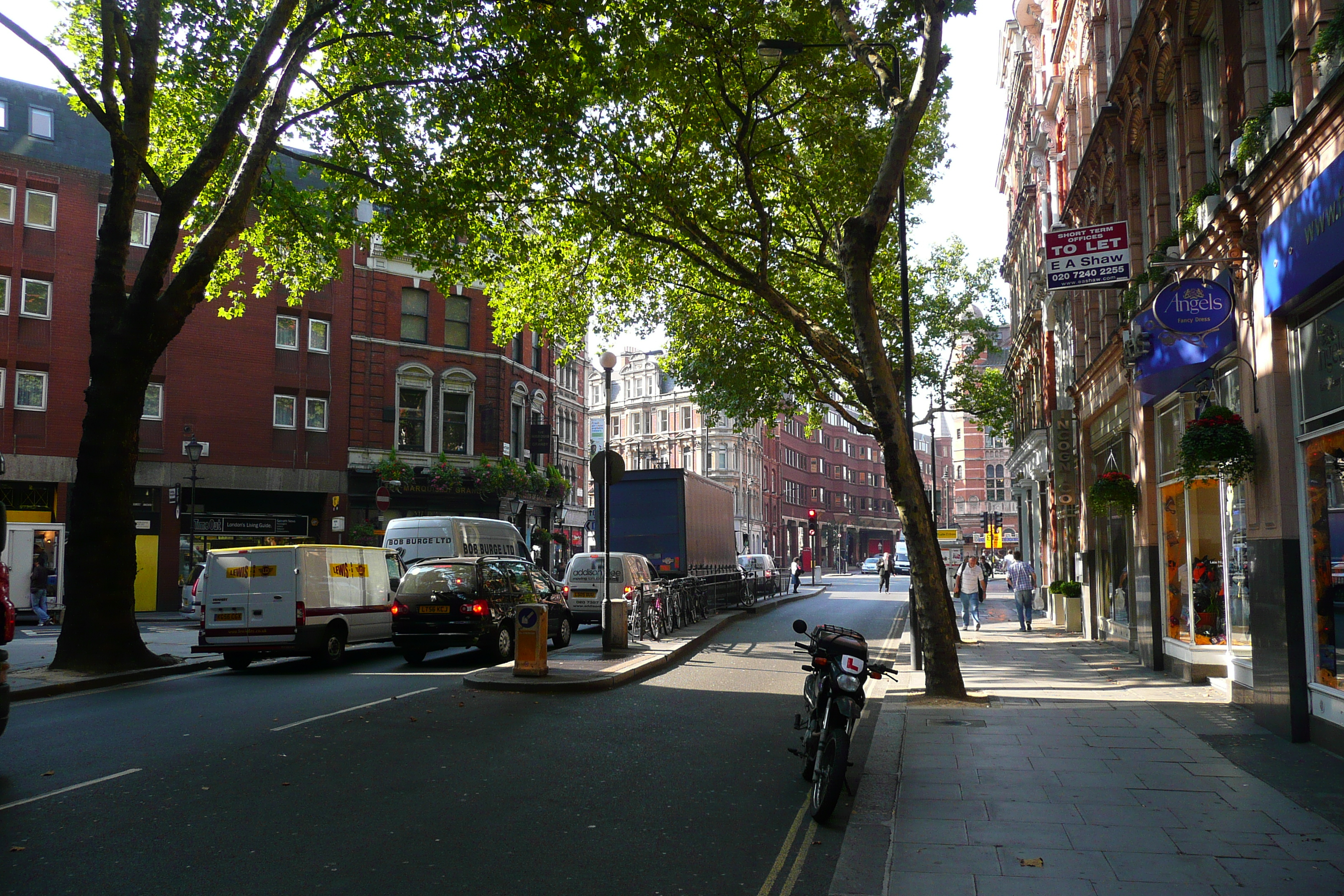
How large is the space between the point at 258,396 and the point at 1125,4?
27.5 meters

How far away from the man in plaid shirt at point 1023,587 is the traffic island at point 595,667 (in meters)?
6.79

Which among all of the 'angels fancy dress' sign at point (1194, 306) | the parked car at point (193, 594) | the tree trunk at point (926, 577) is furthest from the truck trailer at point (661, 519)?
the 'angels fancy dress' sign at point (1194, 306)

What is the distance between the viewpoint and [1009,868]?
5414 mm

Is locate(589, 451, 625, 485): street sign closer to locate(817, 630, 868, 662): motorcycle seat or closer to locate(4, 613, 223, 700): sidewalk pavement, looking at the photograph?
locate(4, 613, 223, 700): sidewalk pavement

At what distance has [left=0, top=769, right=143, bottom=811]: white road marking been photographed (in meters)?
6.90

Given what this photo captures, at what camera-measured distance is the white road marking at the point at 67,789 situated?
6898mm

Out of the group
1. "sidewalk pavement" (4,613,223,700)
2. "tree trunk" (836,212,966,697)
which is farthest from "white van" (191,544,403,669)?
"tree trunk" (836,212,966,697)

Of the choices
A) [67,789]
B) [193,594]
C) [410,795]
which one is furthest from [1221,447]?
[193,594]

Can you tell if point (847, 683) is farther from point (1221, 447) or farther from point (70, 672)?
point (70, 672)

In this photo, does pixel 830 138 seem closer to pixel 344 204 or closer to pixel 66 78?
pixel 344 204

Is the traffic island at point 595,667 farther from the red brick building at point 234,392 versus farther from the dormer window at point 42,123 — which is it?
the dormer window at point 42,123

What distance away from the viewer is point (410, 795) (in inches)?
285

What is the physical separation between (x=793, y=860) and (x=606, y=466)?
1118 cm

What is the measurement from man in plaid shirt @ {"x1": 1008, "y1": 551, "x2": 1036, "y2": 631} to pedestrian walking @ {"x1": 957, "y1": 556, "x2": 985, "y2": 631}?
76cm
